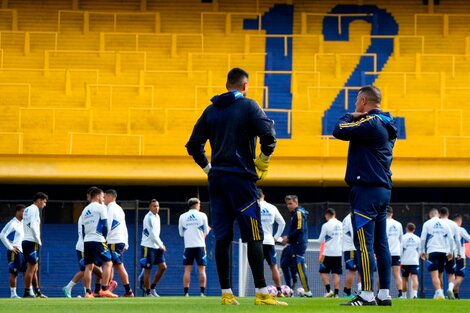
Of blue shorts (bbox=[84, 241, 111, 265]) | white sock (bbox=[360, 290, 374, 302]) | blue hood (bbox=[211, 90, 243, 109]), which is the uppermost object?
blue hood (bbox=[211, 90, 243, 109])

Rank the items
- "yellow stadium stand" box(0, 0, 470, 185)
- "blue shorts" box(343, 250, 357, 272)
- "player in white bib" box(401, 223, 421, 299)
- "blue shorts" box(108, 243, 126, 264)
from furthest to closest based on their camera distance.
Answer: "yellow stadium stand" box(0, 0, 470, 185), "player in white bib" box(401, 223, 421, 299), "blue shorts" box(343, 250, 357, 272), "blue shorts" box(108, 243, 126, 264)

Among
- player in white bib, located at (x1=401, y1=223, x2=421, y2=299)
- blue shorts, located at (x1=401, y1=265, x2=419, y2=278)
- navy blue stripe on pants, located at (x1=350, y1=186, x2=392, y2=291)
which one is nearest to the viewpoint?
navy blue stripe on pants, located at (x1=350, y1=186, x2=392, y2=291)

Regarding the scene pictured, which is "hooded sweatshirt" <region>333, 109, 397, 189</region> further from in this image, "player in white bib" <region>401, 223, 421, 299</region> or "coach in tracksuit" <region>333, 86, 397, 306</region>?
"player in white bib" <region>401, 223, 421, 299</region>

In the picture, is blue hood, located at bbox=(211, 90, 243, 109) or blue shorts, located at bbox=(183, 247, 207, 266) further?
blue shorts, located at bbox=(183, 247, 207, 266)

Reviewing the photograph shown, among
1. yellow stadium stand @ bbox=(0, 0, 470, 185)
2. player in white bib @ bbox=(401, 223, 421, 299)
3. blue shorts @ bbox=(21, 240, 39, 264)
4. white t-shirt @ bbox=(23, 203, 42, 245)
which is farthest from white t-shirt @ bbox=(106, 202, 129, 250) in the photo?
player in white bib @ bbox=(401, 223, 421, 299)

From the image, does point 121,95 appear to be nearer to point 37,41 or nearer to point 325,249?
point 37,41

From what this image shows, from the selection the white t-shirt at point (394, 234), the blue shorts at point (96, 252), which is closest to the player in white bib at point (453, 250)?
the white t-shirt at point (394, 234)

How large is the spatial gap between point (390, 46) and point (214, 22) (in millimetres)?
5319

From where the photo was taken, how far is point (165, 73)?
30734mm

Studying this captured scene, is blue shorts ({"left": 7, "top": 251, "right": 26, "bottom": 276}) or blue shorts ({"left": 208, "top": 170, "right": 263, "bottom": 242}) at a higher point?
blue shorts ({"left": 208, "top": 170, "right": 263, "bottom": 242})

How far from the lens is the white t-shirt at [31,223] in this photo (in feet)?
72.1

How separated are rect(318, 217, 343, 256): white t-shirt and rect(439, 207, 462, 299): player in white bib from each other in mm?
2237

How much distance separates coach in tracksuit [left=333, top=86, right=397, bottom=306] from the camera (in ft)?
35.4

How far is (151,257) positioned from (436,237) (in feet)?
20.1
